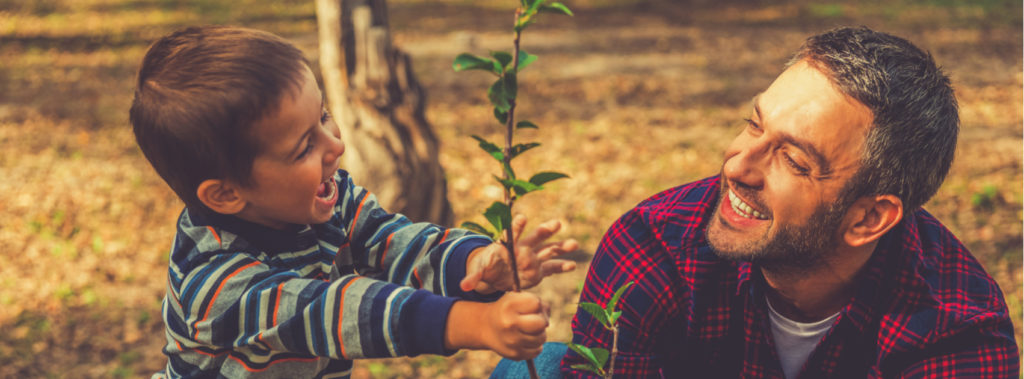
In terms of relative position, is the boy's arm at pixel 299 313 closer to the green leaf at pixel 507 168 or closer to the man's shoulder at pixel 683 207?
the green leaf at pixel 507 168

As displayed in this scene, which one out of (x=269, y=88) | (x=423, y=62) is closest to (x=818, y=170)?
(x=269, y=88)

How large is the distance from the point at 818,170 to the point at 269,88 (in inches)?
55.7

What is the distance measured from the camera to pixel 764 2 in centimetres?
1262

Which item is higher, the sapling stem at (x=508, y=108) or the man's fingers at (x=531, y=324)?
the sapling stem at (x=508, y=108)

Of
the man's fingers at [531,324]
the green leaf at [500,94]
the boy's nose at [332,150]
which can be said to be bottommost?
the man's fingers at [531,324]

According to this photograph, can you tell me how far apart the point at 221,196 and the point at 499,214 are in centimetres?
82

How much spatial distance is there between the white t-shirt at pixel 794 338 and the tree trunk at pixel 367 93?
2771 millimetres

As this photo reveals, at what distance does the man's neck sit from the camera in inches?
90.9

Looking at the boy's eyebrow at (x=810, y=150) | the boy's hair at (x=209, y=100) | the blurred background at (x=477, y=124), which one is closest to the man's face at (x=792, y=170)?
the boy's eyebrow at (x=810, y=150)

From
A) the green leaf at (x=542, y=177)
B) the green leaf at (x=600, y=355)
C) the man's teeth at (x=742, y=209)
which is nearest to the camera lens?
the green leaf at (x=542, y=177)

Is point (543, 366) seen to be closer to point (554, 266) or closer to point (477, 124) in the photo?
point (554, 266)

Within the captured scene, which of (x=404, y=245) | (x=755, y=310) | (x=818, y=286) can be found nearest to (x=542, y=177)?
(x=404, y=245)

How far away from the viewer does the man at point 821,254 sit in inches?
83.7

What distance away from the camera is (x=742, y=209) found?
2.25 meters
